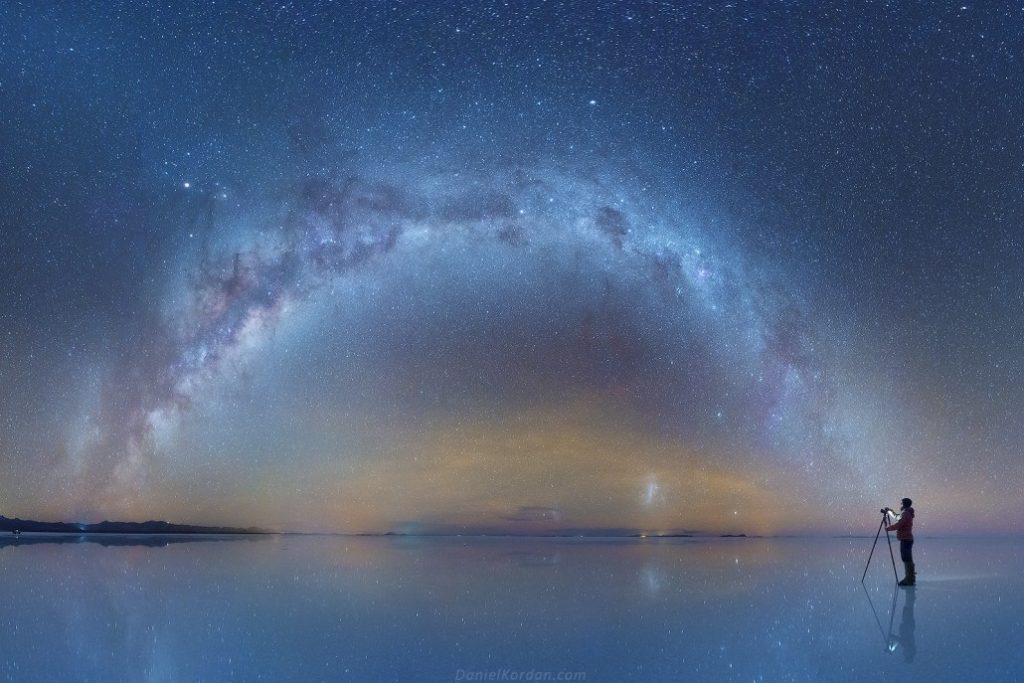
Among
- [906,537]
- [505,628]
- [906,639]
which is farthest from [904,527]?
[505,628]

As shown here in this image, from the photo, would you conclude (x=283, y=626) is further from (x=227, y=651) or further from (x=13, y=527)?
(x=13, y=527)

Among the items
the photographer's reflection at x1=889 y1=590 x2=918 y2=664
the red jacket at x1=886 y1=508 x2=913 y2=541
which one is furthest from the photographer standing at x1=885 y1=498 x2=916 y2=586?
the photographer's reflection at x1=889 y1=590 x2=918 y2=664

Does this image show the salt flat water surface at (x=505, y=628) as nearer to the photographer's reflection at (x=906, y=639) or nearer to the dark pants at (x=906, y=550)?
the photographer's reflection at (x=906, y=639)

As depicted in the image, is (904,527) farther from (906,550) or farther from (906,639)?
(906,639)

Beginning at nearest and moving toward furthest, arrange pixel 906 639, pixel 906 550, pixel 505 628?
1. pixel 906 639
2. pixel 505 628
3. pixel 906 550

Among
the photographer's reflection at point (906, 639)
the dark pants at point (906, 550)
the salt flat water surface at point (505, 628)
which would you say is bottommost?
the salt flat water surface at point (505, 628)

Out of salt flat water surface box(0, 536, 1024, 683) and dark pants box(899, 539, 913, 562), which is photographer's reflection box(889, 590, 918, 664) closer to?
salt flat water surface box(0, 536, 1024, 683)

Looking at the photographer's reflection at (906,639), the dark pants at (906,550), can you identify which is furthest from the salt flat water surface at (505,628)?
the dark pants at (906,550)

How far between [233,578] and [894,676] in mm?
10501

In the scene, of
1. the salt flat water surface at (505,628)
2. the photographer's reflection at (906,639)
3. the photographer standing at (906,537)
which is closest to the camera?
the salt flat water surface at (505,628)

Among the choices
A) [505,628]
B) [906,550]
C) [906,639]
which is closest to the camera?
[906,639]

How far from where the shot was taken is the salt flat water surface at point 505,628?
5.61 metres

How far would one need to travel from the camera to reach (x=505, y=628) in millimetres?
7305

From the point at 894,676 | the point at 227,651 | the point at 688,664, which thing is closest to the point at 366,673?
the point at 227,651
